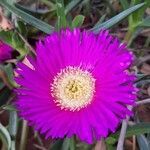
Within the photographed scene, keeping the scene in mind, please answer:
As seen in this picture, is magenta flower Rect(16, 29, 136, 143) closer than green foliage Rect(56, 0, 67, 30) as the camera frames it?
Yes

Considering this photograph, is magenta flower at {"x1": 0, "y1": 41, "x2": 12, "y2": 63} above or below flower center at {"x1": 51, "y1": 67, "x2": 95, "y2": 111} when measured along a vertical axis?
above

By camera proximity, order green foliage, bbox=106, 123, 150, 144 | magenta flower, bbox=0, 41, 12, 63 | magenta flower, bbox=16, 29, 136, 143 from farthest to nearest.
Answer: magenta flower, bbox=0, 41, 12, 63 → green foliage, bbox=106, 123, 150, 144 → magenta flower, bbox=16, 29, 136, 143

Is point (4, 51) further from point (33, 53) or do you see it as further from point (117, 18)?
point (117, 18)

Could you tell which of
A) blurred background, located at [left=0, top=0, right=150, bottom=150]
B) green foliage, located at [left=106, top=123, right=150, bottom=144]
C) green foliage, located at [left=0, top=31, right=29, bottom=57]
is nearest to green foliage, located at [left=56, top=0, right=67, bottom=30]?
blurred background, located at [left=0, top=0, right=150, bottom=150]

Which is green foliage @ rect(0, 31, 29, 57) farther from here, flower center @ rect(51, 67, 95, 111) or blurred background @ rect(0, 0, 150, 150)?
flower center @ rect(51, 67, 95, 111)

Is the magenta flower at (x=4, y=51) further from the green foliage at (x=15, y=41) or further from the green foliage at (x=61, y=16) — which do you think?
the green foliage at (x=61, y=16)

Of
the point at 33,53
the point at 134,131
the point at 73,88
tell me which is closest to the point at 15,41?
the point at 33,53

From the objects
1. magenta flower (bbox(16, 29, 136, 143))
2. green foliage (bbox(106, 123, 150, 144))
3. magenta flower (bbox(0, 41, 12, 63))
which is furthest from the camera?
magenta flower (bbox(0, 41, 12, 63))
